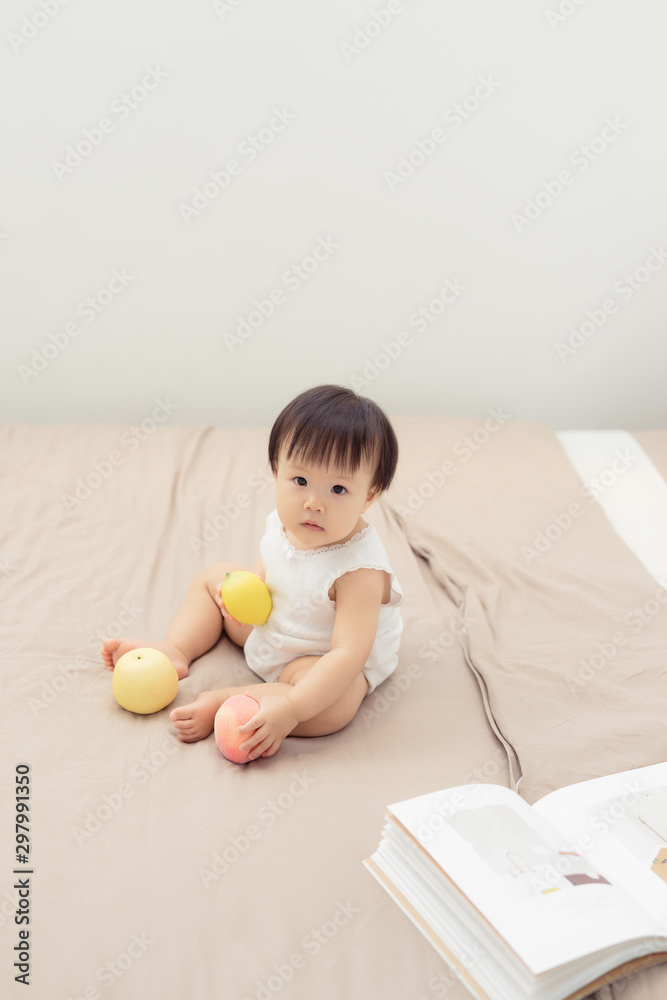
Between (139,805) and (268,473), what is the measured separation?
1.01 meters

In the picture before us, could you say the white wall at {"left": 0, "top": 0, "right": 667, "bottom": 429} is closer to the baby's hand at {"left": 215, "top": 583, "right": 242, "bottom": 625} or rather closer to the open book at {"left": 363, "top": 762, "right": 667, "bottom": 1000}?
the baby's hand at {"left": 215, "top": 583, "right": 242, "bottom": 625}

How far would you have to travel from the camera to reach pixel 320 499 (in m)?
1.12

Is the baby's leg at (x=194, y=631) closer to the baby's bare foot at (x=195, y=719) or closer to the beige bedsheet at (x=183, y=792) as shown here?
the beige bedsheet at (x=183, y=792)

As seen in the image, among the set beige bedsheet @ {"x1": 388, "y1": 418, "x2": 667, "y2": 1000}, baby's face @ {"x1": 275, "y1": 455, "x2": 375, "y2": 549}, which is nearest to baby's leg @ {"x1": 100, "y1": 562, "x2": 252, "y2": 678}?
baby's face @ {"x1": 275, "y1": 455, "x2": 375, "y2": 549}

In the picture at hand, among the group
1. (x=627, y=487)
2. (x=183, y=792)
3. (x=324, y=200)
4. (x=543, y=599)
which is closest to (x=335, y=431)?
(x=183, y=792)

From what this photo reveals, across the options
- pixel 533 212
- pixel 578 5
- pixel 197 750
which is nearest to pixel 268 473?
pixel 197 750

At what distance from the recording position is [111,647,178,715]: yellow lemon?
3.67 feet

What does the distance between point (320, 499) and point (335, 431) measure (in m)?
0.10

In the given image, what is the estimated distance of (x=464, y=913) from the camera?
31.0 inches

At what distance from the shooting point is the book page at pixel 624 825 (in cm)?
83

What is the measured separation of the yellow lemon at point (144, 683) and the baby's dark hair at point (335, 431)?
34cm

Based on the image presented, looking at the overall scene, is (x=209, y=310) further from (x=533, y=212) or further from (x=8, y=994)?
(x=8, y=994)

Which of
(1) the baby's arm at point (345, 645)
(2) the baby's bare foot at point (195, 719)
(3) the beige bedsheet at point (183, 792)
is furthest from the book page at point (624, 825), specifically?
(2) the baby's bare foot at point (195, 719)

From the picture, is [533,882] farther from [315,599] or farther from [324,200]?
[324,200]
